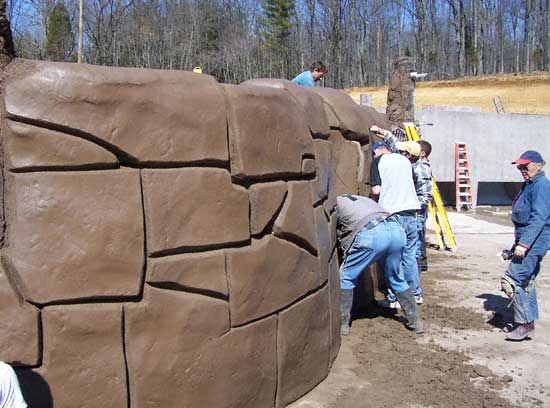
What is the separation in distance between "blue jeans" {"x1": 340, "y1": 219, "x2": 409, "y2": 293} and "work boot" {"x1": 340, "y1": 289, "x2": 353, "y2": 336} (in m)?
0.04

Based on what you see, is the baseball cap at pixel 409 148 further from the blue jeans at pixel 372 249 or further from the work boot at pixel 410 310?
the work boot at pixel 410 310

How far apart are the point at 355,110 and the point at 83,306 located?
359cm

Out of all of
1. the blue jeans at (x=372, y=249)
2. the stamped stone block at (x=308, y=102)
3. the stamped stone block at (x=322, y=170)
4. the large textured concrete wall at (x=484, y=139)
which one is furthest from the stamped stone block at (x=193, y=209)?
the large textured concrete wall at (x=484, y=139)

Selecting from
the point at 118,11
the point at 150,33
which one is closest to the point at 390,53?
the point at 150,33

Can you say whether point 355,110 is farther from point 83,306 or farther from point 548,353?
point 83,306

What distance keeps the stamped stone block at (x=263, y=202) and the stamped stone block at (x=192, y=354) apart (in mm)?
462

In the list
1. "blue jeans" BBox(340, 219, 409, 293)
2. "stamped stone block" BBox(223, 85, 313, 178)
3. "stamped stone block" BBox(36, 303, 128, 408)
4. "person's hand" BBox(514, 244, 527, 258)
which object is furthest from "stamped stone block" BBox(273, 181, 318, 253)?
"person's hand" BBox(514, 244, 527, 258)

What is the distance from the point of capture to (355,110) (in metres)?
5.47

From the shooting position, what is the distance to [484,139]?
50.2 ft

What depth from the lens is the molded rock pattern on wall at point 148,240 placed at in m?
2.41

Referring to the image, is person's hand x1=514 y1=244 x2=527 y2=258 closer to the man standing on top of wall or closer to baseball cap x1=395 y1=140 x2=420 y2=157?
baseball cap x1=395 y1=140 x2=420 y2=157

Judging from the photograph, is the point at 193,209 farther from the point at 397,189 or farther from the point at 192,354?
the point at 397,189

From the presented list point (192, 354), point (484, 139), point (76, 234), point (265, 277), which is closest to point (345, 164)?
point (265, 277)

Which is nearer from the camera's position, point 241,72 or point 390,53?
point 241,72
